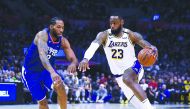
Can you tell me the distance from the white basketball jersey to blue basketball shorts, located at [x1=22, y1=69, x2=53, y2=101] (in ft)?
4.18

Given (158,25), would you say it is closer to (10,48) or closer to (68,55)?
(10,48)

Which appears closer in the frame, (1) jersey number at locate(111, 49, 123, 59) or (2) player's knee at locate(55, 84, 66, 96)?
(2) player's knee at locate(55, 84, 66, 96)

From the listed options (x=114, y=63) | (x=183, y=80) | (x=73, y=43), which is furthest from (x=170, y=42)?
(x=114, y=63)

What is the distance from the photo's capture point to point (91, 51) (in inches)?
287

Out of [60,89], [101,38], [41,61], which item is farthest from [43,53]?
[101,38]

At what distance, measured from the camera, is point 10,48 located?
23.1 meters

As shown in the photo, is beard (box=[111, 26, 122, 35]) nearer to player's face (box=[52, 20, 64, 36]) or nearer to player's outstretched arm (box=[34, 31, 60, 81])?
player's face (box=[52, 20, 64, 36])

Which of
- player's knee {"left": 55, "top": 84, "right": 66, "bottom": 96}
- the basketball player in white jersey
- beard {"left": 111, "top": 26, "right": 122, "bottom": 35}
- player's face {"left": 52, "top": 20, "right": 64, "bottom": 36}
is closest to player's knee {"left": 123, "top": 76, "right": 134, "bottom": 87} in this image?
the basketball player in white jersey

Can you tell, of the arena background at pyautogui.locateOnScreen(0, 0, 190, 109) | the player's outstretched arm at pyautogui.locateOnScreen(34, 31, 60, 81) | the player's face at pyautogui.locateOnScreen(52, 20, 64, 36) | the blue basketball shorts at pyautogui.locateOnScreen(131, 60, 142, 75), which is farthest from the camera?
the arena background at pyautogui.locateOnScreen(0, 0, 190, 109)

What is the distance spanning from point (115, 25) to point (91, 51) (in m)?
0.73

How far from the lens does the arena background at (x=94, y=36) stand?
1872 cm

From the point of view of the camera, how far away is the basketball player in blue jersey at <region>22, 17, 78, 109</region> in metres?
6.88

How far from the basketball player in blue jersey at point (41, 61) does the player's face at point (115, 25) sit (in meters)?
0.96

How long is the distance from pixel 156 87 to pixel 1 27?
11.3m
